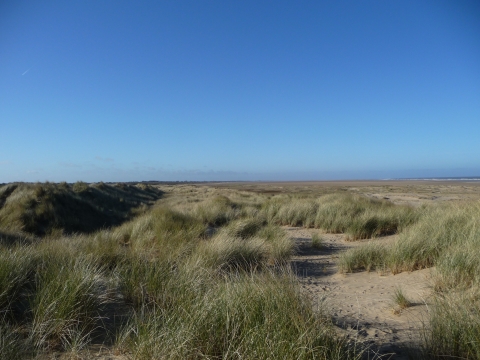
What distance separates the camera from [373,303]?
436 centimetres

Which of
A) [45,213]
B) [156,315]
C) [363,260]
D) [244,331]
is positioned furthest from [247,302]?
[45,213]

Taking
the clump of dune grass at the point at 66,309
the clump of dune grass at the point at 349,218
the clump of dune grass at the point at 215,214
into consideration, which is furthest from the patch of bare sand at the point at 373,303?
the clump of dune grass at the point at 215,214

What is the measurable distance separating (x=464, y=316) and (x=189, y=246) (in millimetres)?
4873

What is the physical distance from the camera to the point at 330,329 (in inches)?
104

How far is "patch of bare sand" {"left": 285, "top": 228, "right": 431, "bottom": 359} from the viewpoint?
312 cm

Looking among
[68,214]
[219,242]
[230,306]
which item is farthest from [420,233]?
[68,214]

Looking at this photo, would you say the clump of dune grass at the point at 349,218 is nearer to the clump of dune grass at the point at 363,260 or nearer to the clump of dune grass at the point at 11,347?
the clump of dune grass at the point at 363,260

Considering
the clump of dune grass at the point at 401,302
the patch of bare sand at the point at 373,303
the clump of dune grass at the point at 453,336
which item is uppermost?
the clump of dune grass at the point at 453,336

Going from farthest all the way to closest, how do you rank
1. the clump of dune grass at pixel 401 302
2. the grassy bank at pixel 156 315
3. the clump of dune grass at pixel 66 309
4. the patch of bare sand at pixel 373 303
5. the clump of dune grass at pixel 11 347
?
the clump of dune grass at pixel 401 302 < the patch of bare sand at pixel 373 303 < the clump of dune grass at pixel 66 309 < the grassy bank at pixel 156 315 < the clump of dune grass at pixel 11 347

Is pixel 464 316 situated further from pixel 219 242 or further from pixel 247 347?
pixel 219 242

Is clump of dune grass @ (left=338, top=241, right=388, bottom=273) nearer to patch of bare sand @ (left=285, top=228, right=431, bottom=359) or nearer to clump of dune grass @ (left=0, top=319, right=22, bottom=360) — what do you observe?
patch of bare sand @ (left=285, top=228, right=431, bottom=359)

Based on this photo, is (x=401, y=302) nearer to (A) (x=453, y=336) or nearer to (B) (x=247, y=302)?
(A) (x=453, y=336)

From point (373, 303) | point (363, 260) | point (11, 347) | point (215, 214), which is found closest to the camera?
point (11, 347)

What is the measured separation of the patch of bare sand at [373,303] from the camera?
3122mm
